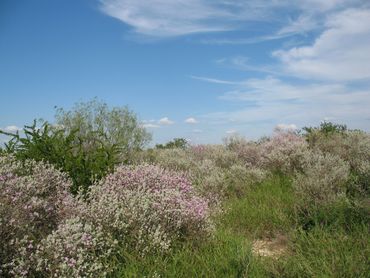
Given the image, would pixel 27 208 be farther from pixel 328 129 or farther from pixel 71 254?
pixel 328 129

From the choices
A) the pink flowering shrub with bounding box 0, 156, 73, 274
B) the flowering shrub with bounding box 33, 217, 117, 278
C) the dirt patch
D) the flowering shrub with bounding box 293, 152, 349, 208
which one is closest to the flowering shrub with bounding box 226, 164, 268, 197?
the flowering shrub with bounding box 293, 152, 349, 208

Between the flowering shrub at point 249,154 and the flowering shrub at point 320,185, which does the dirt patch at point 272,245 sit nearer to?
the flowering shrub at point 320,185

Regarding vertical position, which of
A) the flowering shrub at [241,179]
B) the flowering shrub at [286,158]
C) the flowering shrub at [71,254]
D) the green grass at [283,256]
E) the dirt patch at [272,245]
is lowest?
the dirt patch at [272,245]

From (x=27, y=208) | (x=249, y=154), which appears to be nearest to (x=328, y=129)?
(x=249, y=154)

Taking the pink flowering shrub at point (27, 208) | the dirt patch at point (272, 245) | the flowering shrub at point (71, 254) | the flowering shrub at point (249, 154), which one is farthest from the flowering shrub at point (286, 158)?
the flowering shrub at point (71, 254)

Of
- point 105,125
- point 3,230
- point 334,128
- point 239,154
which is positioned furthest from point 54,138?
point 334,128

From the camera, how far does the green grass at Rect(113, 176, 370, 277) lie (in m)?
5.12

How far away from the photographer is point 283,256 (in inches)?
227

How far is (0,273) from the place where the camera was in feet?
15.0

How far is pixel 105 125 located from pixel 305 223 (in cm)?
1374

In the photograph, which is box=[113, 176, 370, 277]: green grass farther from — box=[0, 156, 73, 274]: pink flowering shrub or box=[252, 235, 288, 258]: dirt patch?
box=[0, 156, 73, 274]: pink flowering shrub

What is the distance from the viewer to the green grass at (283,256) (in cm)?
512

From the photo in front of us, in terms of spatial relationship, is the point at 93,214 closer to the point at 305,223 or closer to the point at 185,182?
the point at 185,182

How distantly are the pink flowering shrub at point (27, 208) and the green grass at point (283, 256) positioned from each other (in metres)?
1.19
